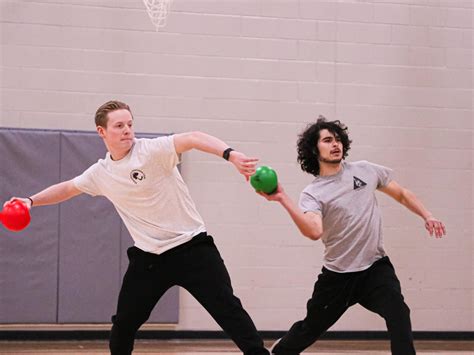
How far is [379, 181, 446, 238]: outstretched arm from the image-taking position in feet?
17.5

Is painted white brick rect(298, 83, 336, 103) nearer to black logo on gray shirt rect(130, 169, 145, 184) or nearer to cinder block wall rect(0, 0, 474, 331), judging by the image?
cinder block wall rect(0, 0, 474, 331)

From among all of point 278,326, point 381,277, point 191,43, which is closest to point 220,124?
point 191,43

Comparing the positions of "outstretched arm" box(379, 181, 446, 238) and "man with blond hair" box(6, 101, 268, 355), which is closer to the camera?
"man with blond hair" box(6, 101, 268, 355)

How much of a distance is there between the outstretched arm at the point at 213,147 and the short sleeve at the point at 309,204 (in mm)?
952

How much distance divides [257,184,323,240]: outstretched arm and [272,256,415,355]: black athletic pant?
695 millimetres

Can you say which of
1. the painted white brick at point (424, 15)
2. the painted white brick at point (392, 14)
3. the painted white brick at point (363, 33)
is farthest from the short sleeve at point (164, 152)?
the painted white brick at point (424, 15)

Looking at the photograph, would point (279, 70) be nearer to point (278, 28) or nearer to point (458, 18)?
point (278, 28)

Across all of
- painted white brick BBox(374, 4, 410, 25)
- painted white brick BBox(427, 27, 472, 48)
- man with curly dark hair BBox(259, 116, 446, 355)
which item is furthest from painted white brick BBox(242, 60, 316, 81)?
man with curly dark hair BBox(259, 116, 446, 355)

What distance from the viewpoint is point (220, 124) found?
331 inches

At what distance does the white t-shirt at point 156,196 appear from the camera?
4746 mm

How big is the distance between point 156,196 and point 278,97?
13.2ft

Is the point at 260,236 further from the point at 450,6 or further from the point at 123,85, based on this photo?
the point at 450,6

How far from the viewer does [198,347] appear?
7852mm

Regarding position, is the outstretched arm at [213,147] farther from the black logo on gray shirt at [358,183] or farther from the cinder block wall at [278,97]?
the cinder block wall at [278,97]
